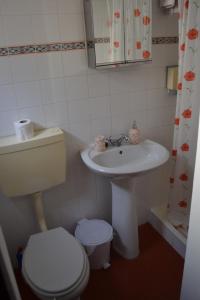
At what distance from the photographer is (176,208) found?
78.7 inches

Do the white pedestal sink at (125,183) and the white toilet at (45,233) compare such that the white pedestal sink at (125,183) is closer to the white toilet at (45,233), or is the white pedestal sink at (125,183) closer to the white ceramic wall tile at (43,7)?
the white toilet at (45,233)

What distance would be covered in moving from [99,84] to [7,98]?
0.60 m

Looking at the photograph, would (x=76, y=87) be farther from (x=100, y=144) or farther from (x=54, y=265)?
(x=54, y=265)

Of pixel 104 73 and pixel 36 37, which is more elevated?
pixel 36 37

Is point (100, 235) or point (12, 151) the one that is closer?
point (12, 151)

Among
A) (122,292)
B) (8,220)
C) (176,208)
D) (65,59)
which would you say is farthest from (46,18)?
(122,292)

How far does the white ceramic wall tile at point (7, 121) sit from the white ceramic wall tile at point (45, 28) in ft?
1.48

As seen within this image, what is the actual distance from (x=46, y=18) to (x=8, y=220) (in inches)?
52.6

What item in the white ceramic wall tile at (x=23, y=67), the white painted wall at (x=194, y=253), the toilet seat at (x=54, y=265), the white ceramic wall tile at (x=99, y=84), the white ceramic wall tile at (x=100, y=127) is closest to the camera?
the white painted wall at (x=194, y=253)

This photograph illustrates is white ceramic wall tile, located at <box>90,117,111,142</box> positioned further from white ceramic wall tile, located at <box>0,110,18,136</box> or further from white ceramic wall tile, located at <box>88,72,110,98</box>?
white ceramic wall tile, located at <box>0,110,18,136</box>

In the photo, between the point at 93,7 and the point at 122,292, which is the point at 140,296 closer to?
the point at 122,292

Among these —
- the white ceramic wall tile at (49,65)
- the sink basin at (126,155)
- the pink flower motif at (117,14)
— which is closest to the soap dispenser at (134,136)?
the sink basin at (126,155)

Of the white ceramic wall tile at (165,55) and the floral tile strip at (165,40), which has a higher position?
the floral tile strip at (165,40)

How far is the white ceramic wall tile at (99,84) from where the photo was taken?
1.66 m
